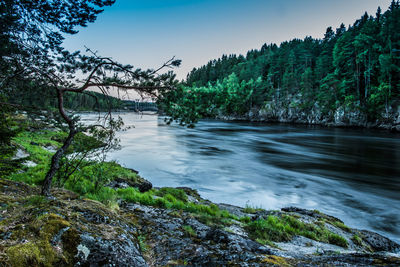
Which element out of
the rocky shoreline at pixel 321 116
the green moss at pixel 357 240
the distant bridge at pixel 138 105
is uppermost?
the rocky shoreline at pixel 321 116

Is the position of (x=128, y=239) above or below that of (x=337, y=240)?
above

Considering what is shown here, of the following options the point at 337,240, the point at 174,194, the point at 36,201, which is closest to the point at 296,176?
the point at 337,240

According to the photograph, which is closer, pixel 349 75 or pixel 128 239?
pixel 128 239

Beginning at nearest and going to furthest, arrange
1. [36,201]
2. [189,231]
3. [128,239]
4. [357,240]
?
[128,239]
[36,201]
[189,231]
[357,240]

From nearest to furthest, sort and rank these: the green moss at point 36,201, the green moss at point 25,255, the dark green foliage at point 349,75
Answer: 1. the green moss at point 25,255
2. the green moss at point 36,201
3. the dark green foliage at point 349,75

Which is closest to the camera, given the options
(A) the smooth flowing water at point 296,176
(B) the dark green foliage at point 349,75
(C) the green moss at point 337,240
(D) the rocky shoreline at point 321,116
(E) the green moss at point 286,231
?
(E) the green moss at point 286,231

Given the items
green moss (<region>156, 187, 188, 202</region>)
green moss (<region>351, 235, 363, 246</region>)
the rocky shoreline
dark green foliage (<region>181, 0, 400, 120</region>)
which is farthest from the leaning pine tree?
the rocky shoreline

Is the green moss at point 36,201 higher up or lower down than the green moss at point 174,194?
higher up

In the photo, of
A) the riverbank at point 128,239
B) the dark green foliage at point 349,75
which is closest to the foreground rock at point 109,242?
the riverbank at point 128,239

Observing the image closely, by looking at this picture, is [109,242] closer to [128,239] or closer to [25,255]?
[128,239]

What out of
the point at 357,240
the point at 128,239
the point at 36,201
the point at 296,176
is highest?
the point at 36,201

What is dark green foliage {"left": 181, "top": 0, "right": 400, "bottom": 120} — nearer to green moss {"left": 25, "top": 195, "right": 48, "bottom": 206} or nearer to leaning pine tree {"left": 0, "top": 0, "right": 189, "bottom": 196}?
leaning pine tree {"left": 0, "top": 0, "right": 189, "bottom": 196}

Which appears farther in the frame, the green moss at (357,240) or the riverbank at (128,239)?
the green moss at (357,240)

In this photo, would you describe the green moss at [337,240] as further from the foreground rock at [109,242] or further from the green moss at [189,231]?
the green moss at [189,231]
